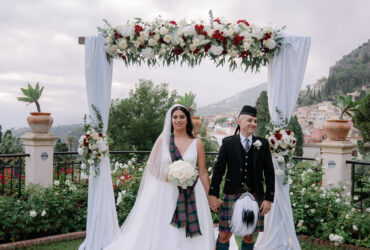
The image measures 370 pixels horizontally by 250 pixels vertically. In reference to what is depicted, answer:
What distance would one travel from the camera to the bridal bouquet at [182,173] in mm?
3486

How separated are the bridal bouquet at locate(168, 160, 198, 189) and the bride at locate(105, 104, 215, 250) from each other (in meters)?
0.26

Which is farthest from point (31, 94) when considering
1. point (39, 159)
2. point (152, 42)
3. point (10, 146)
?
point (10, 146)

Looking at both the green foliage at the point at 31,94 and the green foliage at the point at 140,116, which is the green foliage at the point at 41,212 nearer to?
the green foliage at the point at 31,94

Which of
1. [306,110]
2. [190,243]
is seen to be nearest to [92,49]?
[190,243]

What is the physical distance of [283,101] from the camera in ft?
15.2

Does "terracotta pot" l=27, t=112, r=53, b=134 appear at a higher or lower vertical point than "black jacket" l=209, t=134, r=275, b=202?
higher

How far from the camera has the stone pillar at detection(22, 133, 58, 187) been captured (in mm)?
5785

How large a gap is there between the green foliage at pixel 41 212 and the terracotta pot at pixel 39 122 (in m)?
1.09

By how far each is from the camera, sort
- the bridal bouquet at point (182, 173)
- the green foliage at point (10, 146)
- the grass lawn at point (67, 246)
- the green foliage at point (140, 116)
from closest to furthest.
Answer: the bridal bouquet at point (182, 173) < the grass lawn at point (67, 246) < the green foliage at point (10, 146) < the green foliage at point (140, 116)

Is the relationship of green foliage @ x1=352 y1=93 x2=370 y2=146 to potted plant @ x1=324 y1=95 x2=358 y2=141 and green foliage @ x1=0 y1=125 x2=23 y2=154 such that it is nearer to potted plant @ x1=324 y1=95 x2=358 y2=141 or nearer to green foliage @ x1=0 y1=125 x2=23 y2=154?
potted plant @ x1=324 y1=95 x2=358 y2=141

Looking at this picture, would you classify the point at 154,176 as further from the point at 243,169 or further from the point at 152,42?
the point at 152,42

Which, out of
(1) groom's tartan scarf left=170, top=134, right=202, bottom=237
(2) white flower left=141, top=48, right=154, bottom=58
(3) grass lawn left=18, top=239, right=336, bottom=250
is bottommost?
(3) grass lawn left=18, top=239, right=336, bottom=250

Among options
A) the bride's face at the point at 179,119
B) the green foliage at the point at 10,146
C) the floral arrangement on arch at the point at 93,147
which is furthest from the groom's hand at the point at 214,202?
the green foliage at the point at 10,146

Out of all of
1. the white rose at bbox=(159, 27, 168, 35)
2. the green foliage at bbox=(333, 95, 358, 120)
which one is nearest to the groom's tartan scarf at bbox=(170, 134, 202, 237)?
the white rose at bbox=(159, 27, 168, 35)
